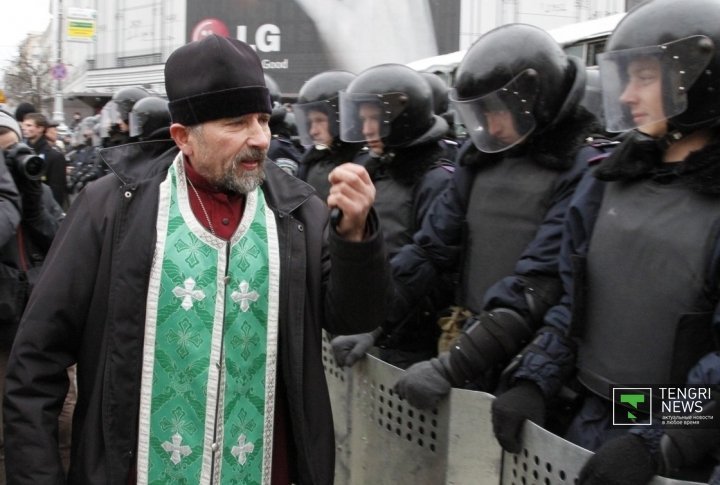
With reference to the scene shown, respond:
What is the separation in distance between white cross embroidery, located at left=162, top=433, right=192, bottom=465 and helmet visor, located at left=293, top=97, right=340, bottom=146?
3.54m

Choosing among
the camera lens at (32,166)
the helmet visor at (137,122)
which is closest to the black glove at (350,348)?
the camera lens at (32,166)

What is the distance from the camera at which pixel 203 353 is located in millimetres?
2074

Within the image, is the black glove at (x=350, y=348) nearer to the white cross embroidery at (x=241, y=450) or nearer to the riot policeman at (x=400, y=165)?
the riot policeman at (x=400, y=165)

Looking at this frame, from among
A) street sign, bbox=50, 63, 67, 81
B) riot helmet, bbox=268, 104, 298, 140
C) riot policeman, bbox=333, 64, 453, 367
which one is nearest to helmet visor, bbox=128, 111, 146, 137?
riot helmet, bbox=268, 104, 298, 140

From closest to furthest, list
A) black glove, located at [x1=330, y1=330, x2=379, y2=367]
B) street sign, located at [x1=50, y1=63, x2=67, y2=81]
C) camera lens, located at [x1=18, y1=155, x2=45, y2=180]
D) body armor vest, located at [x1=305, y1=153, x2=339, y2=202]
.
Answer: black glove, located at [x1=330, y1=330, x2=379, y2=367], camera lens, located at [x1=18, y1=155, x2=45, y2=180], body armor vest, located at [x1=305, y1=153, x2=339, y2=202], street sign, located at [x1=50, y1=63, x2=67, y2=81]

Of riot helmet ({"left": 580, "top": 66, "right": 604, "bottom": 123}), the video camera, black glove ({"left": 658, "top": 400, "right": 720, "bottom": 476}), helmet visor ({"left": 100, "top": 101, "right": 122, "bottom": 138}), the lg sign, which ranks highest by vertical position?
the lg sign

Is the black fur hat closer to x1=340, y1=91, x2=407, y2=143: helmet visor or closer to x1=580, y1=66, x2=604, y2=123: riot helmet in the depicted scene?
x1=580, y1=66, x2=604, y2=123: riot helmet

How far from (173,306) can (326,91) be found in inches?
146

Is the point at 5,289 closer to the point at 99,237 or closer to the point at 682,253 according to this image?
the point at 99,237

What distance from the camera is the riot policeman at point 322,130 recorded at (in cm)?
541

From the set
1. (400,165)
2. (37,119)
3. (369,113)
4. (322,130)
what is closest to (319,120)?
(322,130)

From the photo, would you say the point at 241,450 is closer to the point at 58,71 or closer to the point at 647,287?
the point at 647,287

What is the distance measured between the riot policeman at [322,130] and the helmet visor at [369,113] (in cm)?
100

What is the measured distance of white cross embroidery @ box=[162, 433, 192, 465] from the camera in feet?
6.84
